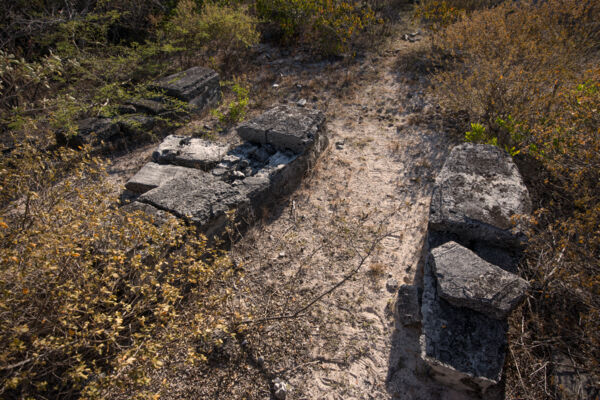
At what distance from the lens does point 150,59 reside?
6980 mm

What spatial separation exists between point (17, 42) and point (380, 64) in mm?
7412

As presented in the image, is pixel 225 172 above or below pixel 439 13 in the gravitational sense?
below

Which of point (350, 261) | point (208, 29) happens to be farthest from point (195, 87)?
point (350, 261)

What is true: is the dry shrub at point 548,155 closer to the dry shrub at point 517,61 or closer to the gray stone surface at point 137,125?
the dry shrub at point 517,61

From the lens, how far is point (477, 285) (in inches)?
92.7

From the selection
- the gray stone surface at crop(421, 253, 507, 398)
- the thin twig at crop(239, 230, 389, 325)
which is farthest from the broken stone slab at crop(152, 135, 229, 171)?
the gray stone surface at crop(421, 253, 507, 398)

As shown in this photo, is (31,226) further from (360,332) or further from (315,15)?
(315,15)

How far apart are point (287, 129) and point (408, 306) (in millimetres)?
2671

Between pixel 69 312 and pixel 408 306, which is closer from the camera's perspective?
pixel 69 312

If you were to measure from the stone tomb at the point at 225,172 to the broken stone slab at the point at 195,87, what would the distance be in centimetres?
130

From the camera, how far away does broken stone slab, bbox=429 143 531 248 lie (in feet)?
9.07

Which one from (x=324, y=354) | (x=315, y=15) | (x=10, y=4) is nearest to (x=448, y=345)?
(x=324, y=354)

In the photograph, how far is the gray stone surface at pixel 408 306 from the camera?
270cm

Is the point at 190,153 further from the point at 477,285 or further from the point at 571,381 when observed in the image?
the point at 571,381
